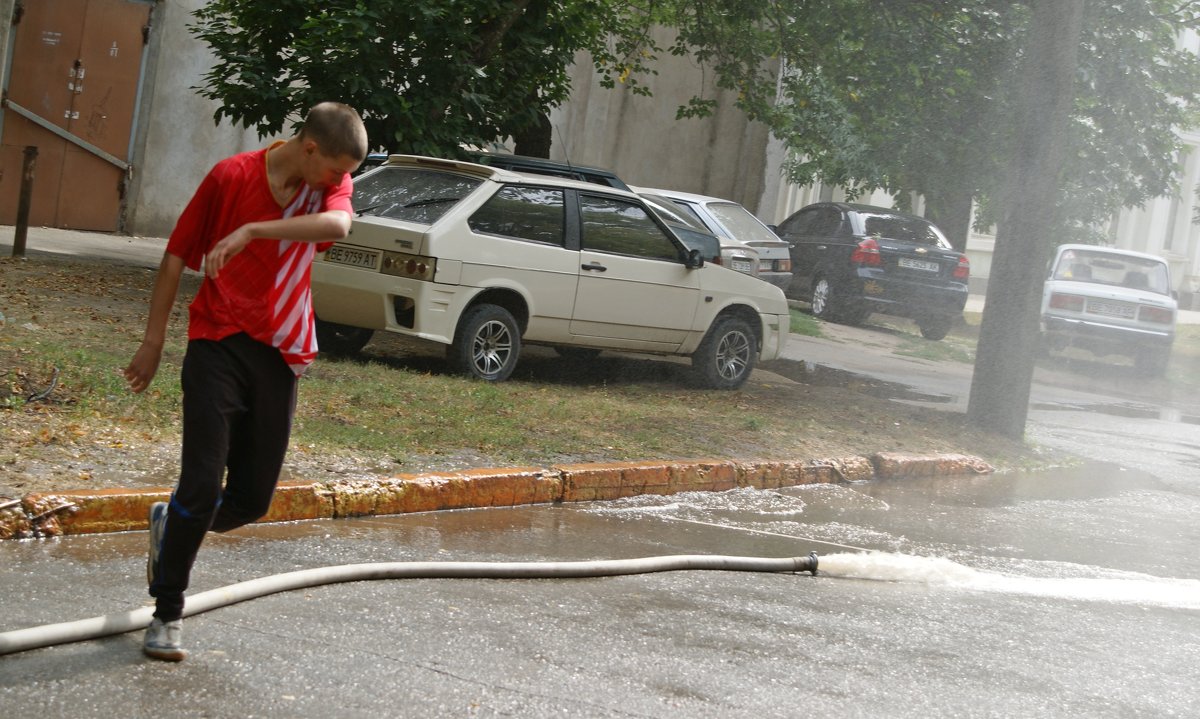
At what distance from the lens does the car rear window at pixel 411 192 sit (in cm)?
1038

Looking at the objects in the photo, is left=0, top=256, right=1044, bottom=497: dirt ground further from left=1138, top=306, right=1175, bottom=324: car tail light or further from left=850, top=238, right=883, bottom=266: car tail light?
left=1138, top=306, right=1175, bottom=324: car tail light

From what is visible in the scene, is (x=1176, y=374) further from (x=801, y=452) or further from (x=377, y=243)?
(x=377, y=243)

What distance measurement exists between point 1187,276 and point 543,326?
115 ft

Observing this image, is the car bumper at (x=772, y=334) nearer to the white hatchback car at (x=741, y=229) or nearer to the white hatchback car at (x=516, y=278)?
the white hatchback car at (x=516, y=278)

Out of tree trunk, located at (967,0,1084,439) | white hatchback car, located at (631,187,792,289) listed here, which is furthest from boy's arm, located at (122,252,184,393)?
white hatchback car, located at (631,187,792,289)

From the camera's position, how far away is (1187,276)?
4103 centimetres

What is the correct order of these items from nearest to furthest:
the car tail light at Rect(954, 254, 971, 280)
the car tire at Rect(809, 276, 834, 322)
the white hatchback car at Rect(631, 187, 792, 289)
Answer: the white hatchback car at Rect(631, 187, 792, 289)
the car tail light at Rect(954, 254, 971, 280)
the car tire at Rect(809, 276, 834, 322)

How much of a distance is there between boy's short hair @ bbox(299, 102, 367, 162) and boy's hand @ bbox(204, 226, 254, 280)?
0.35m

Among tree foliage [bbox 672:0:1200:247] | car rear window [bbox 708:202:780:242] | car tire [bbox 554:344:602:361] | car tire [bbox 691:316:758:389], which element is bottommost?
car tire [bbox 554:344:602:361]

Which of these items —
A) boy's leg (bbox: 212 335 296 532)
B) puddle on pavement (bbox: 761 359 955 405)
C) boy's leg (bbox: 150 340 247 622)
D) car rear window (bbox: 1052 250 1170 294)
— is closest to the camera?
boy's leg (bbox: 150 340 247 622)

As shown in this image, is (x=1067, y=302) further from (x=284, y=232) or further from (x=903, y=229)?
(x=284, y=232)

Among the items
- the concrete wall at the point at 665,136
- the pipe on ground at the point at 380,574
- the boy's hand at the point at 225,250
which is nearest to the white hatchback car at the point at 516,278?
the pipe on ground at the point at 380,574

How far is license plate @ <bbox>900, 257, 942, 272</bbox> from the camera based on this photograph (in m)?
20.9

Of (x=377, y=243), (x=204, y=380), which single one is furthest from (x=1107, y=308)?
(x=204, y=380)
